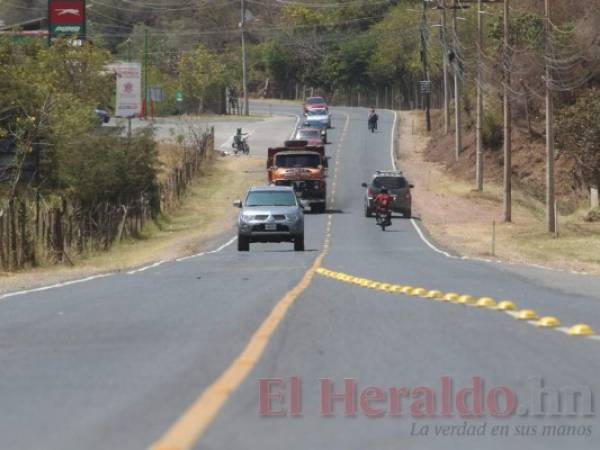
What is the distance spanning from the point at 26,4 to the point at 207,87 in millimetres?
49516

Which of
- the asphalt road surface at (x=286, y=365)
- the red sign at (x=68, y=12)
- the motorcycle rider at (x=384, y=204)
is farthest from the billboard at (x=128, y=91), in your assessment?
the asphalt road surface at (x=286, y=365)

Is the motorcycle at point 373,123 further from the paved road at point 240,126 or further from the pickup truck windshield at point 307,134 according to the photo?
the pickup truck windshield at point 307,134

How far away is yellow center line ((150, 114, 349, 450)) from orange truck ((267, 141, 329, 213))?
139ft

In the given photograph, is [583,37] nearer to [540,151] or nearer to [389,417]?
[540,151]

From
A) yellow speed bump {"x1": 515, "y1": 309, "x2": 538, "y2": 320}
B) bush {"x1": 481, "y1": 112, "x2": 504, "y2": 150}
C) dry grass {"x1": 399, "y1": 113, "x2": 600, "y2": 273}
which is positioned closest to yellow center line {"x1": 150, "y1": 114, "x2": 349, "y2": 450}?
yellow speed bump {"x1": 515, "y1": 309, "x2": 538, "y2": 320}

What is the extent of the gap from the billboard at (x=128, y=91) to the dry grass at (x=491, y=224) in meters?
16.8

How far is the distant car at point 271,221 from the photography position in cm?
3566

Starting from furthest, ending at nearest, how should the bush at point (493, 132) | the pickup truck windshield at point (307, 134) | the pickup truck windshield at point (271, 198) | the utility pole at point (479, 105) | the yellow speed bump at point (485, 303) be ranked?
the pickup truck windshield at point (307, 134) → the bush at point (493, 132) → the utility pole at point (479, 105) → the pickup truck windshield at point (271, 198) → the yellow speed bump at point (485, 303)

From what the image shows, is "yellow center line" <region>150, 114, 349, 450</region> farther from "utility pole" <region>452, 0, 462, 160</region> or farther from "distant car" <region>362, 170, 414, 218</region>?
"utility pole" <region>452, 0, 462, 160</region>

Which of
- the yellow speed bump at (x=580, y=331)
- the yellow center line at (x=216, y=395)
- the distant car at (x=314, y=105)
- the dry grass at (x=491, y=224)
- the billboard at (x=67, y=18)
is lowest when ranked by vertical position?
the dry grass at (x=491, y=224)

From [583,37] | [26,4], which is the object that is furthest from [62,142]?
[26,4]

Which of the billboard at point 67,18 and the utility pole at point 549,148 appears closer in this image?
the utility pole at point 549,148

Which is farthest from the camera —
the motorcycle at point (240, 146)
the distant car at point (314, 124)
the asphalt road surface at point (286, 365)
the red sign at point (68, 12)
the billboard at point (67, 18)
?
the distant car at point (314, 124)

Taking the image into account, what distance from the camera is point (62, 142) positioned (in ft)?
164
